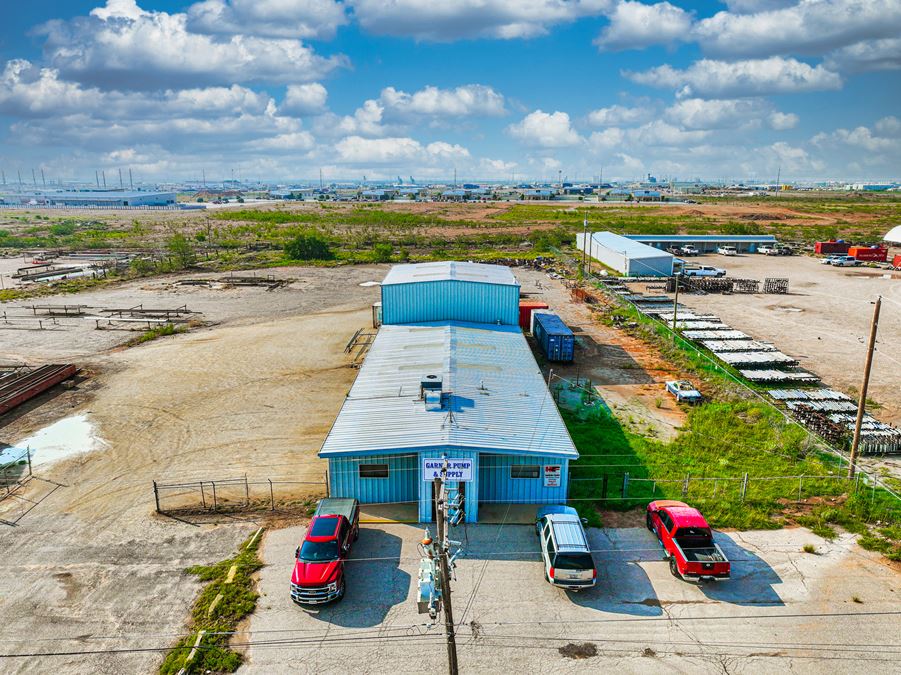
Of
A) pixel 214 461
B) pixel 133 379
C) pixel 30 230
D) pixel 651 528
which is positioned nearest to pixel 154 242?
pixel 30 230

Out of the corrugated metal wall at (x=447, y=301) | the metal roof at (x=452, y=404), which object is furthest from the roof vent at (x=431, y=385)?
the corrugated metal wall at (x=447, y=301)

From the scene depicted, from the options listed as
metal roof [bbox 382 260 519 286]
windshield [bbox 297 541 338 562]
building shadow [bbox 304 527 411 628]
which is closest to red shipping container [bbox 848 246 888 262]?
metal roof [bbox 382 260 519 286]

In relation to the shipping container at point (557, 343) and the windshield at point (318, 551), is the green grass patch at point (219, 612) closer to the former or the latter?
the windshield at point (318, 551)

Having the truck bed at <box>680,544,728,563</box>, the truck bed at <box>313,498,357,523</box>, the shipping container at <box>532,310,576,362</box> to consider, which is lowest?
the truck bed at <box>680,544,728,563</box>

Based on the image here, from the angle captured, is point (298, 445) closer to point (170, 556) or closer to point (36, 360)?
point (170, 556)

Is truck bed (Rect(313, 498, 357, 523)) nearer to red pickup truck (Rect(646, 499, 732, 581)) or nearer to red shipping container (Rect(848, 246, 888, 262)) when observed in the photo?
red pickup truck (Rect(646, 499, 732, 581))

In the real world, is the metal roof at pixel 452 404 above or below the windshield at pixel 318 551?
above
